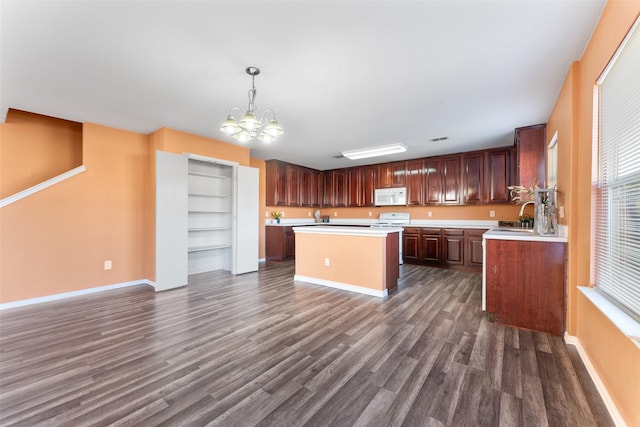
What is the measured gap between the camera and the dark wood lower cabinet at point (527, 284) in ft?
7.80

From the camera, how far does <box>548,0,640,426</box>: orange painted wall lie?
1.31 metres

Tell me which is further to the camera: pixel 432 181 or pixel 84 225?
pixel 432 181

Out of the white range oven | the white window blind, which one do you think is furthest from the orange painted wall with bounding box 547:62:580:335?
the white range oven

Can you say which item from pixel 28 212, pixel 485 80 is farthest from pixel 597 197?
pixel 28 212

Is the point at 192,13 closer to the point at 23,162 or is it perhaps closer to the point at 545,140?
the point at 23,162

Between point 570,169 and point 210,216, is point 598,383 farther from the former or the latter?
point 210,216

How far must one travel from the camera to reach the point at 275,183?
20.1 feet

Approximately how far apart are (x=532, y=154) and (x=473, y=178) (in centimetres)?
153

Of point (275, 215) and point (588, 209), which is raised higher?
point (588, 209)

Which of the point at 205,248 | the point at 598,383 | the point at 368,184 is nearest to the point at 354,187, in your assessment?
the point at 368,184

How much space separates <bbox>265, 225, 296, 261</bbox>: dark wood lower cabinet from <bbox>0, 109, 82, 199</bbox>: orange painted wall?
11.9ft

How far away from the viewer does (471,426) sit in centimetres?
134

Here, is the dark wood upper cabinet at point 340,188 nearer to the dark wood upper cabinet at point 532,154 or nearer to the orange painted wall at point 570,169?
the dark wood upper cabinet at point 532,154

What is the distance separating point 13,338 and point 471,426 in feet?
12.2
